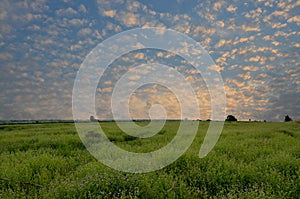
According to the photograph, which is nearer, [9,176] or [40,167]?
[9,176]

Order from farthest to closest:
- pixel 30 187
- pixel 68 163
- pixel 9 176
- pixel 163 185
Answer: pixel 68 163 → pixel 9 176 → pixel 30 187 → pixel 163 185

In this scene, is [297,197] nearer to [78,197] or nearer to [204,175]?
[204,175]

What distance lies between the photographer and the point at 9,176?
7883 millimetres

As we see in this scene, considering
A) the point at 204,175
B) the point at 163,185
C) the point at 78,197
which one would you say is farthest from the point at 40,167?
the point at 204,175

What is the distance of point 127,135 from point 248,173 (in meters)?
14.3

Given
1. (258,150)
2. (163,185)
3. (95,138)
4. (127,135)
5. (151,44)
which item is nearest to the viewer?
(163,185)

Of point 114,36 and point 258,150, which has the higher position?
point 114,36

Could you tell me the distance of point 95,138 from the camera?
1847 cm

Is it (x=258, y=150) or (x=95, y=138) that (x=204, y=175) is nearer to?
(x=258, y=150)

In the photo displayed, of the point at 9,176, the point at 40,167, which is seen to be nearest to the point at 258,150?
the point at 40,167

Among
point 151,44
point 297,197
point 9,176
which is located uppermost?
point 151,44

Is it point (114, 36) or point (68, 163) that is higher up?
point (114, 36)

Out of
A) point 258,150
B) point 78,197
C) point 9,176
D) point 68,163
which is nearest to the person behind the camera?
point 78,197

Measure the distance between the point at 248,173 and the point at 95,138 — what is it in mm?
12915
